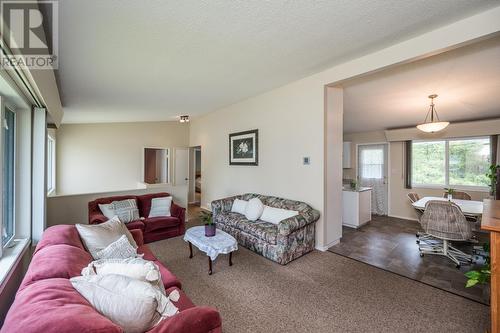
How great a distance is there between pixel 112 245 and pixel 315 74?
342cm

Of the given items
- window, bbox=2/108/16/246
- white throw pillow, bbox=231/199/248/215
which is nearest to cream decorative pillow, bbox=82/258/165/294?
window, bbox=2/108/16/246

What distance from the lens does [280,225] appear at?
2904 millimetres

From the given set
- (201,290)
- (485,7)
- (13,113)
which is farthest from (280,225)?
(13,113)

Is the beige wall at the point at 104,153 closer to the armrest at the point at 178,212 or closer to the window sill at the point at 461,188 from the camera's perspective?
the armrest at the point at 178,212

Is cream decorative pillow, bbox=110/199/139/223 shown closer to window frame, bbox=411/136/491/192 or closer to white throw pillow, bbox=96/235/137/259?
white throw pillow, bbox=96/235/137/259

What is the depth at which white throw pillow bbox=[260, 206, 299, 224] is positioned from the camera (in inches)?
131

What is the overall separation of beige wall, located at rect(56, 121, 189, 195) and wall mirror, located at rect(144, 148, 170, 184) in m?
0.44

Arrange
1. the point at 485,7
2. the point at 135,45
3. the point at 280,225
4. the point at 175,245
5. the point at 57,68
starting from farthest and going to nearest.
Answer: the point at 175,245 → the point at 280,225 → the point at 57,68 → the point at 135,45 → the point at 485,7

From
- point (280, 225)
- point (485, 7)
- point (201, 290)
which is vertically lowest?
point (201, 290)

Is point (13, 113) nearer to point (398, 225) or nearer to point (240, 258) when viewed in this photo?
point (240, 258)

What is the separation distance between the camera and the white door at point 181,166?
6.73 metres

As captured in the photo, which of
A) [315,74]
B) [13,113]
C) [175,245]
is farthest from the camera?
[175,245]

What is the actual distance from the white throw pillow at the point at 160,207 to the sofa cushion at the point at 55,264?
2.36 m

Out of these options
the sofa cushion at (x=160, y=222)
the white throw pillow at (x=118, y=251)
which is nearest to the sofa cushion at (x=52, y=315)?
the white throw pillow at (x=118, y=251)
